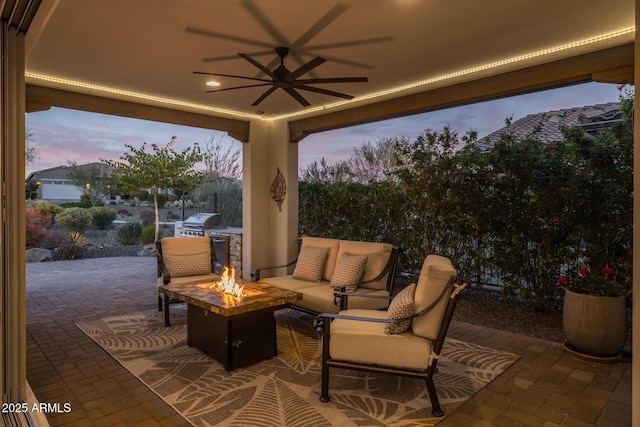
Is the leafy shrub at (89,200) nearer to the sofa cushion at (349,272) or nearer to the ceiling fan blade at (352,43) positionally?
the sofa cushion at (349,272)

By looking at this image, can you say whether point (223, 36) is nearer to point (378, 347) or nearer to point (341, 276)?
point (341, 276)

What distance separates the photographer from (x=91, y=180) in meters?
10.5

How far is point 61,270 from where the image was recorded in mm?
7750

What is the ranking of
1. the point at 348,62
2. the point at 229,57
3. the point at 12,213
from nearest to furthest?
the point at 12,213 < the point at 229,57 < the point at 348,62

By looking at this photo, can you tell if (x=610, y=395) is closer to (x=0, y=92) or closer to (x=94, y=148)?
(x=0, y=92)

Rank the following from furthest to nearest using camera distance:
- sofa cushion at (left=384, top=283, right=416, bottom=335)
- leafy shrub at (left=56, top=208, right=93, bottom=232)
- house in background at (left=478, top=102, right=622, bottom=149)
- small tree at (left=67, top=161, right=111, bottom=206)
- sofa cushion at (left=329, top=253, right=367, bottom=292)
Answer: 1. small tree at (left=67, top=161, right=111, bottom=206)
2. leafy shrub at (left=56, top=208, right=93, bottom=232)
3. house in background at (left=478, top=102, right=622, bottom=149)
4. sofa cushion at (left=329, top=253, right=367, bottom=292)
5. sofa cushion at (left=384, top=283, right=416, bottom=335)

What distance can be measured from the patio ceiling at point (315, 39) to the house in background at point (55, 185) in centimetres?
617

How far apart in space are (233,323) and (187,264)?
6.15 ft

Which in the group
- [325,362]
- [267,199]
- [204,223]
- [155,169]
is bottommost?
[325,362]

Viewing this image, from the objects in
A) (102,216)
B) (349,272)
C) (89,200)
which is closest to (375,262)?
(349,272)

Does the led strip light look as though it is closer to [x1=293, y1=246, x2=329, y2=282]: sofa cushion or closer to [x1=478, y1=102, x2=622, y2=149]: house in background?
[x1=478, y1=102, x2=622, y2=149]: house in background

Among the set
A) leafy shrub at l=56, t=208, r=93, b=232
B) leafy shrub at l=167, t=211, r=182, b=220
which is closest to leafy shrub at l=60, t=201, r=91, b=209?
leafy shrub at l=56, t=208, r=93, b=232

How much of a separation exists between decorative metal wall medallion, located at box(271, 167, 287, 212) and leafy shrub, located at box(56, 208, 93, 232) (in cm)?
616

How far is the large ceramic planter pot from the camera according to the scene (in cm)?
338
